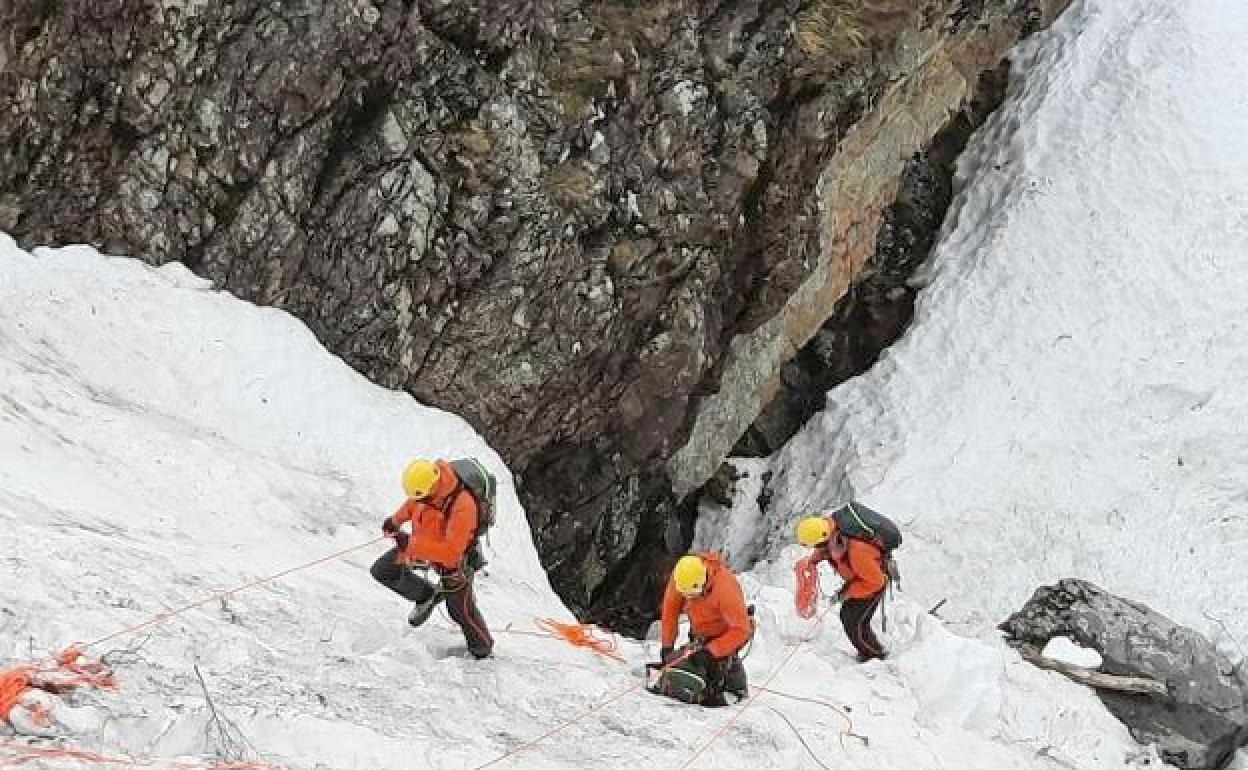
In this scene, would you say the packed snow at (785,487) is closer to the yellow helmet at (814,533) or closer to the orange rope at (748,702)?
the orange rope at (748,702)

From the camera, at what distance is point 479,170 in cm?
1275

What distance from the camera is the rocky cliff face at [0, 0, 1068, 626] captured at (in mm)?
11453

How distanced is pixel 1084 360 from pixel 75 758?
668 inches

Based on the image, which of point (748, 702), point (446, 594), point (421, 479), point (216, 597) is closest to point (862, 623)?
point (748, 702)

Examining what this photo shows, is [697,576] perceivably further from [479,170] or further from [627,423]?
[627,423]

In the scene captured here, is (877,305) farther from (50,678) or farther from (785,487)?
(50,678)

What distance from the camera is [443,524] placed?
754 centimetres

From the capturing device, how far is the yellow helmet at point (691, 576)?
8078 millimetres

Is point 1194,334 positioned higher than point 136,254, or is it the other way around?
point 1194,334

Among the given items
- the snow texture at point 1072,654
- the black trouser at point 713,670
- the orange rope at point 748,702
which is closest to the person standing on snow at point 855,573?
the orange rope at point 748,702

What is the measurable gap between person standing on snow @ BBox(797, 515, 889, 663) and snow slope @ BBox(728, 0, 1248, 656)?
11.7 feet

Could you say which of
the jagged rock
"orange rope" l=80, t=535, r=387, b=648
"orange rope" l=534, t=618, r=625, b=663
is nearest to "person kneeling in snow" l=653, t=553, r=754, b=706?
"orange rope" l=534, t=618, r=625, b=663

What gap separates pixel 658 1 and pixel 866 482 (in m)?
8.11

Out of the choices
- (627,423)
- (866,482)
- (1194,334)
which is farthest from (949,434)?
(627,423)
